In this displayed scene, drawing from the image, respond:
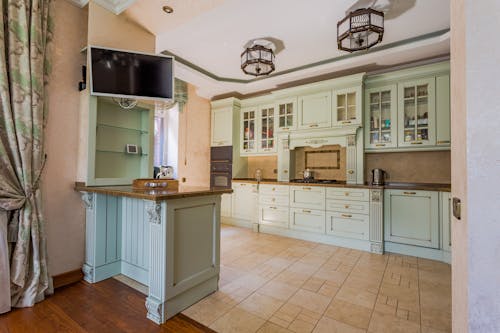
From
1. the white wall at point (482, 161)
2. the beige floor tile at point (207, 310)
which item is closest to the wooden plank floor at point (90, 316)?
the beige floor tile at point (207, 310)

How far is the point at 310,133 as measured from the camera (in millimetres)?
3982

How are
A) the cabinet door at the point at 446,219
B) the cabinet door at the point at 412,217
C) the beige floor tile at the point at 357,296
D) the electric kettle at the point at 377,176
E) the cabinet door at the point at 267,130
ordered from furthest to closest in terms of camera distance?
the cabinet door at the point at 267,130
the electric kettle at the point at 377,176
the cabinet door at the point at 412,217
the cabinet door at the point at 446,219
the beige floor tile at the point at 357,296

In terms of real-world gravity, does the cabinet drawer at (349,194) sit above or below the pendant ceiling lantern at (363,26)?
below

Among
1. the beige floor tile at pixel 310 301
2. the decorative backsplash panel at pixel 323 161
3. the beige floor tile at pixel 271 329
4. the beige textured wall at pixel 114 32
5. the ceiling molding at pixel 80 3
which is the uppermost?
the ceiling molding at pixel 80 3

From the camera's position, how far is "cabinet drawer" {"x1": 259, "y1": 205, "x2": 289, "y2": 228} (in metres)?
3.97

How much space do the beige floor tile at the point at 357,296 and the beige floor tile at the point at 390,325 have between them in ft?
0.50

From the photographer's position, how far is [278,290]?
7.06ft

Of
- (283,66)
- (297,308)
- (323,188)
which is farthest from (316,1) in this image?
(297,308)

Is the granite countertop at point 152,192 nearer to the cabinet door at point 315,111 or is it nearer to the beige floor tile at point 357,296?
the beige floor tile at point 357,296

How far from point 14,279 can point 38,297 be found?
0.83 feet

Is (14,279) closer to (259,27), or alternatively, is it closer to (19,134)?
(19,134)

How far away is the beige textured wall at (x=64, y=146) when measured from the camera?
2078 mm

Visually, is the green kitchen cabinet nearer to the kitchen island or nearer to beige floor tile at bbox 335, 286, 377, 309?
the kitchen island

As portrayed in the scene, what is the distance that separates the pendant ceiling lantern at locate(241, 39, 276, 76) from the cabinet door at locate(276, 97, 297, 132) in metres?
1.08
